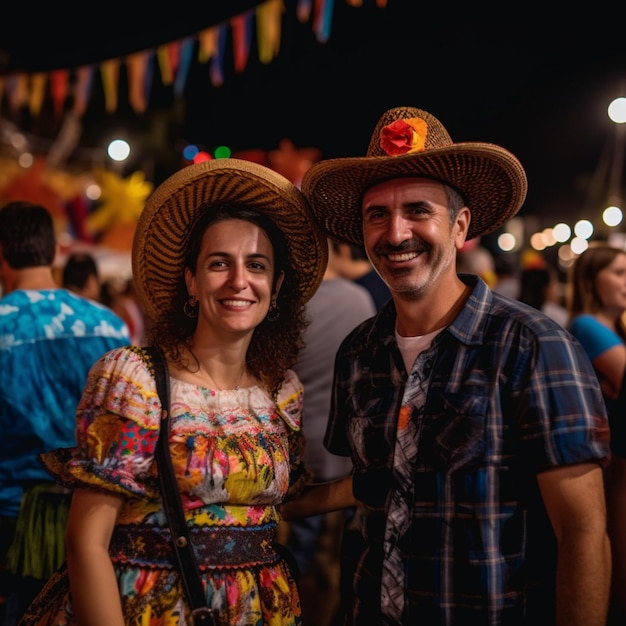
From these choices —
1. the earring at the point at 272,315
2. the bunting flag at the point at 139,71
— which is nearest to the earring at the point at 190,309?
the earring at the point at 272,315

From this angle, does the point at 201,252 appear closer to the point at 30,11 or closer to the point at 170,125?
the point at 30,11

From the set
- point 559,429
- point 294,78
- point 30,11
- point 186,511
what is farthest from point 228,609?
point 294,78

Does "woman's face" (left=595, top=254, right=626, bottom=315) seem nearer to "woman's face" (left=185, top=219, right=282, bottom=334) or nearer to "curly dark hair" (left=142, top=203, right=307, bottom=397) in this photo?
"curly dark hair" (left=142, top=203, right=307, bottom=397)

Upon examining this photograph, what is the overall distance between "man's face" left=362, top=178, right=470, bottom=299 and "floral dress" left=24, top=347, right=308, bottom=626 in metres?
0.72

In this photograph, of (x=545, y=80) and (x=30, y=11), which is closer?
(x=30, y=11)

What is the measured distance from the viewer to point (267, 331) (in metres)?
2.77

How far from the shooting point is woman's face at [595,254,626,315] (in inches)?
176

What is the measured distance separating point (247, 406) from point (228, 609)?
0.66m

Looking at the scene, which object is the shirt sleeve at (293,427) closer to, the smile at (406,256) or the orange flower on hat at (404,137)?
the smile at (406,256)

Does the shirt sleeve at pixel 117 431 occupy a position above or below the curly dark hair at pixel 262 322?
below

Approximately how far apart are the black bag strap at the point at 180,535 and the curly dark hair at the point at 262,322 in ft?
1.17

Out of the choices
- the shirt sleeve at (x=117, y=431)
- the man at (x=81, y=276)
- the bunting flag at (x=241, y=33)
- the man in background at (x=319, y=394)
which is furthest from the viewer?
the bunting flag at (x=241, y=33)

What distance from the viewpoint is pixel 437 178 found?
7.98 feet

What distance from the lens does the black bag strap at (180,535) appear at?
6.97ft
